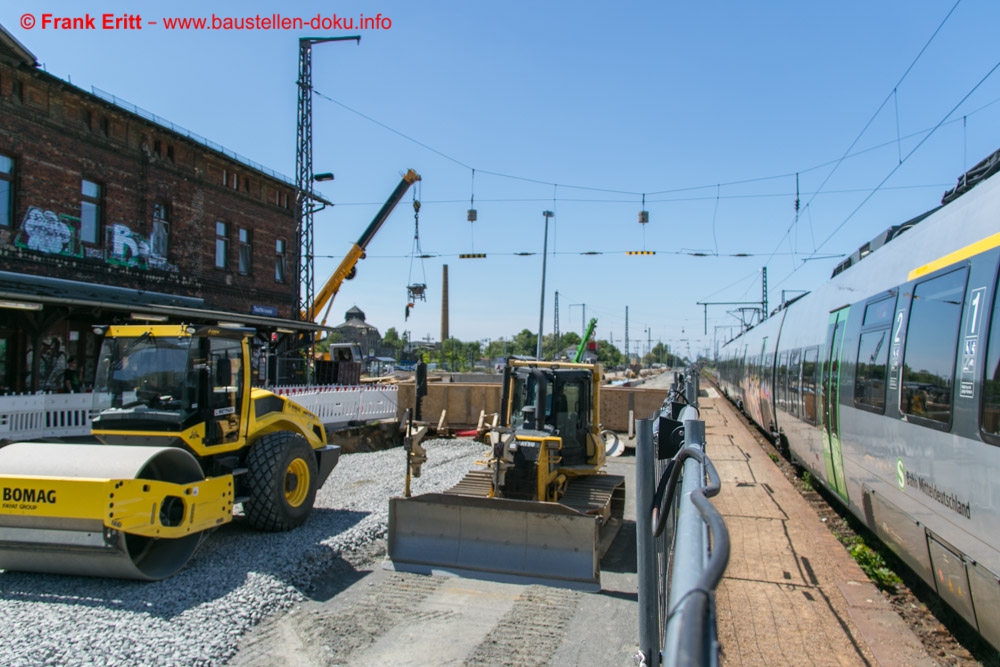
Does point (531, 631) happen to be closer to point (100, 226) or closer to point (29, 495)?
point (29, 495)

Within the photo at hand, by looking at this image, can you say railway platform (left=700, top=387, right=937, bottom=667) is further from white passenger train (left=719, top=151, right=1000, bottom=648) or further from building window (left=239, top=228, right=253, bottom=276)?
building window (left=239, top=228, right=253, bottom=276)

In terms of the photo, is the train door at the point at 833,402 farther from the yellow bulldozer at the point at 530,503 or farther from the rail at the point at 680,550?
the rail at the point at 680,550

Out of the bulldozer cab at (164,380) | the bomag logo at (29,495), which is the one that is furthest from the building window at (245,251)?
the bomag logo at (29,495)

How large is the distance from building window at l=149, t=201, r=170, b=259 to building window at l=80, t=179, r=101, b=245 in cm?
177

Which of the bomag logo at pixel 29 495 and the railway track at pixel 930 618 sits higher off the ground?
the bomag logo at pixel 29 495

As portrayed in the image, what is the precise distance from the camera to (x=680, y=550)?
133 cm

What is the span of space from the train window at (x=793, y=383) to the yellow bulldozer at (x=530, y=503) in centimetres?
362

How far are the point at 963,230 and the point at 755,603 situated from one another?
3.08 m

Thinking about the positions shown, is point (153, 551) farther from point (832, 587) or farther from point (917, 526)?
point (917, 526)

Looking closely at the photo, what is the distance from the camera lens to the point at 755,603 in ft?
17.1

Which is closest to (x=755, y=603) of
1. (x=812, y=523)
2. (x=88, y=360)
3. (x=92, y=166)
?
(x=812, y=523)

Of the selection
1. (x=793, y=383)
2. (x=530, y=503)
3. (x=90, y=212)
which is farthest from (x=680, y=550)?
(x=90, y=212)

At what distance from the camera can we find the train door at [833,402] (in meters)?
7.79

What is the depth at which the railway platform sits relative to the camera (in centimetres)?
433
